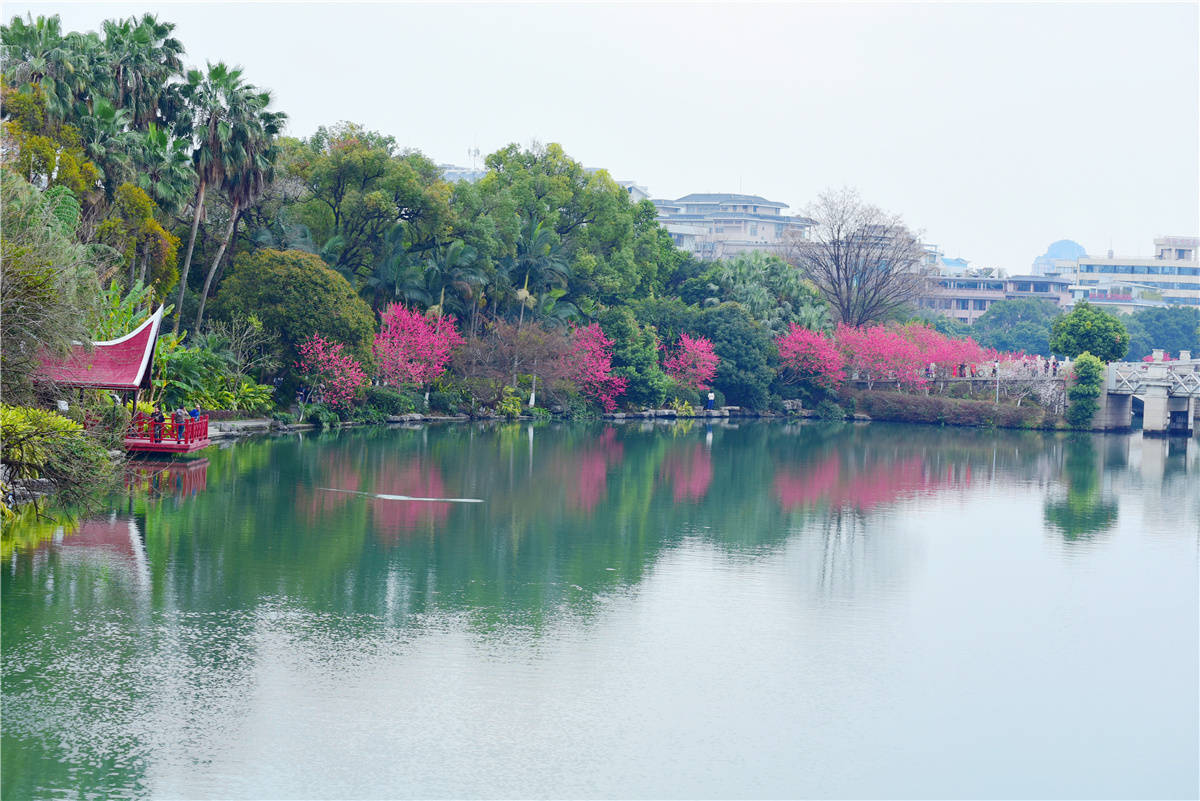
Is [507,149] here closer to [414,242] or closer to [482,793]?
[414,242]

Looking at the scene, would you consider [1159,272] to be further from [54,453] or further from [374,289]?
[54,453]

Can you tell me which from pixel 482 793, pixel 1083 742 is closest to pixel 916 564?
pixel 1083 742

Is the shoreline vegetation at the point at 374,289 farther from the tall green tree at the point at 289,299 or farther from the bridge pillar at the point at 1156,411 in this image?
the bridge pillar at the point at 1156,411

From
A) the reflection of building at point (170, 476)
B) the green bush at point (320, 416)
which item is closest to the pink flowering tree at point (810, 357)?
the green bush at point (320, 416)

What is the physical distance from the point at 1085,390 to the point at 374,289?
1474 inches

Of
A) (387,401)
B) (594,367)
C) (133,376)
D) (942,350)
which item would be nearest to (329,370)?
(387,401)

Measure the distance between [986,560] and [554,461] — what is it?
58.2 feet

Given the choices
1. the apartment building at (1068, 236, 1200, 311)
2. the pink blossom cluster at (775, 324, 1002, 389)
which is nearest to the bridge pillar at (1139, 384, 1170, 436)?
the pink blossom cluster at (775, 324, 1002, 389)

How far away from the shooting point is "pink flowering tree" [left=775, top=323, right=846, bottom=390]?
72.8 m

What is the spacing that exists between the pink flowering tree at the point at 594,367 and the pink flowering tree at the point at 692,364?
4.45 meters

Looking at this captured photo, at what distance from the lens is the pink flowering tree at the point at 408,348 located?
53844 mm

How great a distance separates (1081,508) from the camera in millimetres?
36781

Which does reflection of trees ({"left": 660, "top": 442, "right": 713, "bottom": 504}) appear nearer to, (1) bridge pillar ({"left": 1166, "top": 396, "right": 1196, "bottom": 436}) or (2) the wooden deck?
(2) the wooden deck

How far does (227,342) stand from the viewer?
4681cm
